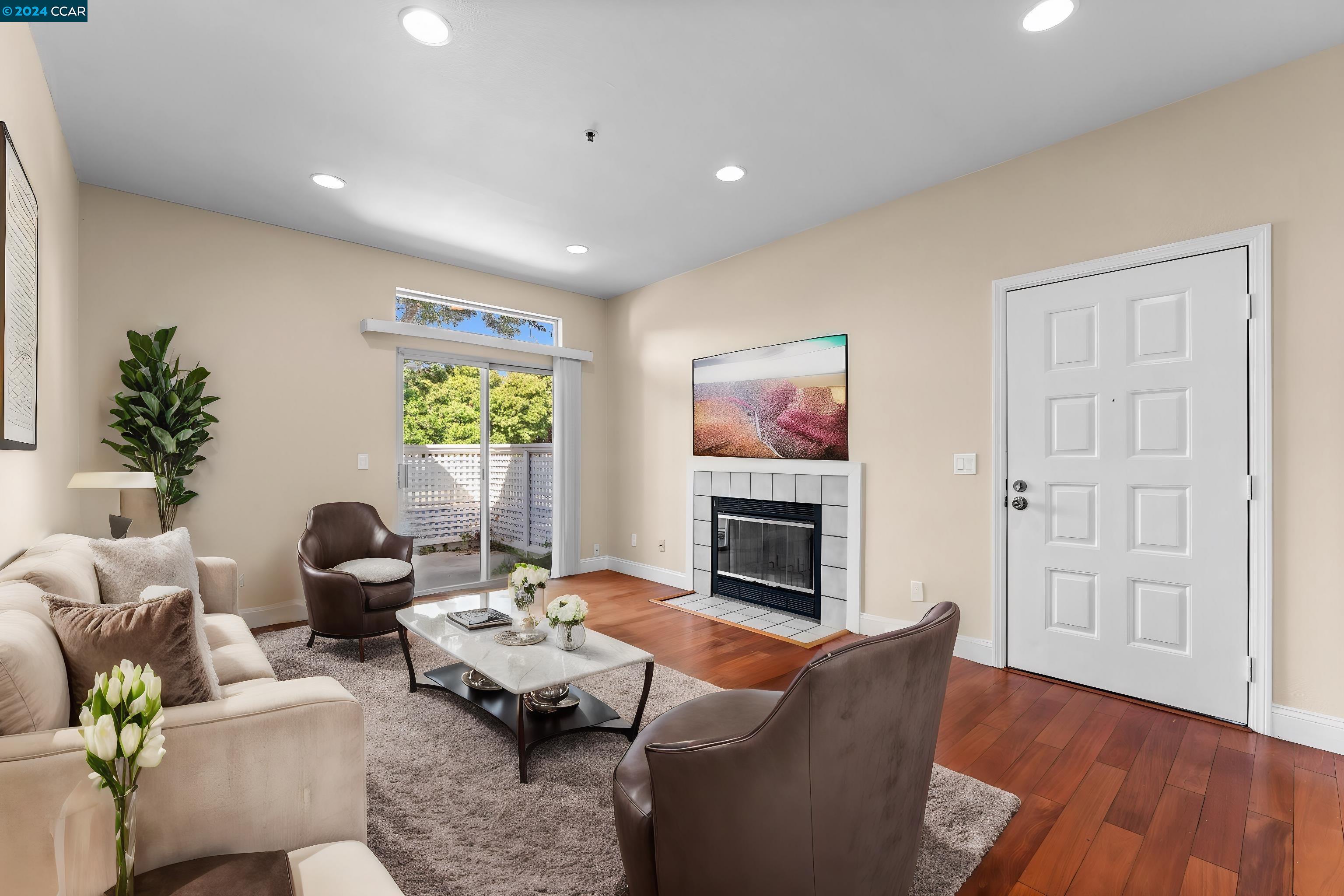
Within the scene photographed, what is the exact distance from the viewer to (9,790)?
1071 mm

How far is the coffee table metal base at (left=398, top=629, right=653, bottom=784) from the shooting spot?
2240 millimetres

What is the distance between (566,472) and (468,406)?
1.08m

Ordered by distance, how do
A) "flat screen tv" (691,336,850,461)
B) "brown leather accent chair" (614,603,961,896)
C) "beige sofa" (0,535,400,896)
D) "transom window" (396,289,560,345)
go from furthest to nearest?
"transom window" (396,289,560,345) < "flat screen tv" (691,336,850,461) < "brown leather accent chair" (614,603,961,896) < "beige sofa" (0,535,400,896)

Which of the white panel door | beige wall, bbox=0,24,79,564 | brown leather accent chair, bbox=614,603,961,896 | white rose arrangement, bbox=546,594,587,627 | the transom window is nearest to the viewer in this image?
brown leather accent chair, bbox=614,603,961,896

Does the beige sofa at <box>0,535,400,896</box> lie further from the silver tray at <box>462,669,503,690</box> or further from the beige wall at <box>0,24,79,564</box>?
the silver tray at <box>462,669,503,690</box>

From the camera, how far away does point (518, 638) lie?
2602 millimetres

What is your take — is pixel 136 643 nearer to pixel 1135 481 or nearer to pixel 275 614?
pixel 275 614

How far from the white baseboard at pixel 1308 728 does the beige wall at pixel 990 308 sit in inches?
1.3

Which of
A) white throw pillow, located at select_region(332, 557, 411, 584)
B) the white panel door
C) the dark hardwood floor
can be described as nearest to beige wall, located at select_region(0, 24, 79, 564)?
white throw pillow, located at select_region(332, 557, 411, 584)

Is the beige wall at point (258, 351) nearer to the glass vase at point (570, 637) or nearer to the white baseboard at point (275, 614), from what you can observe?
the white baseboard at point (275, 614)

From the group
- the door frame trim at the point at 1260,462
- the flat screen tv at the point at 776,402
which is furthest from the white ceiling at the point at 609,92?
the flat screen tv at the point at 776,402

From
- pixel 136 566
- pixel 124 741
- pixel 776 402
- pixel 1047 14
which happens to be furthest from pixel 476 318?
pixel 124 741

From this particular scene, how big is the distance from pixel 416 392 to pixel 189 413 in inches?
59.3

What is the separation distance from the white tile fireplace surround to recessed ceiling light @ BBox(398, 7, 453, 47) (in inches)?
125
